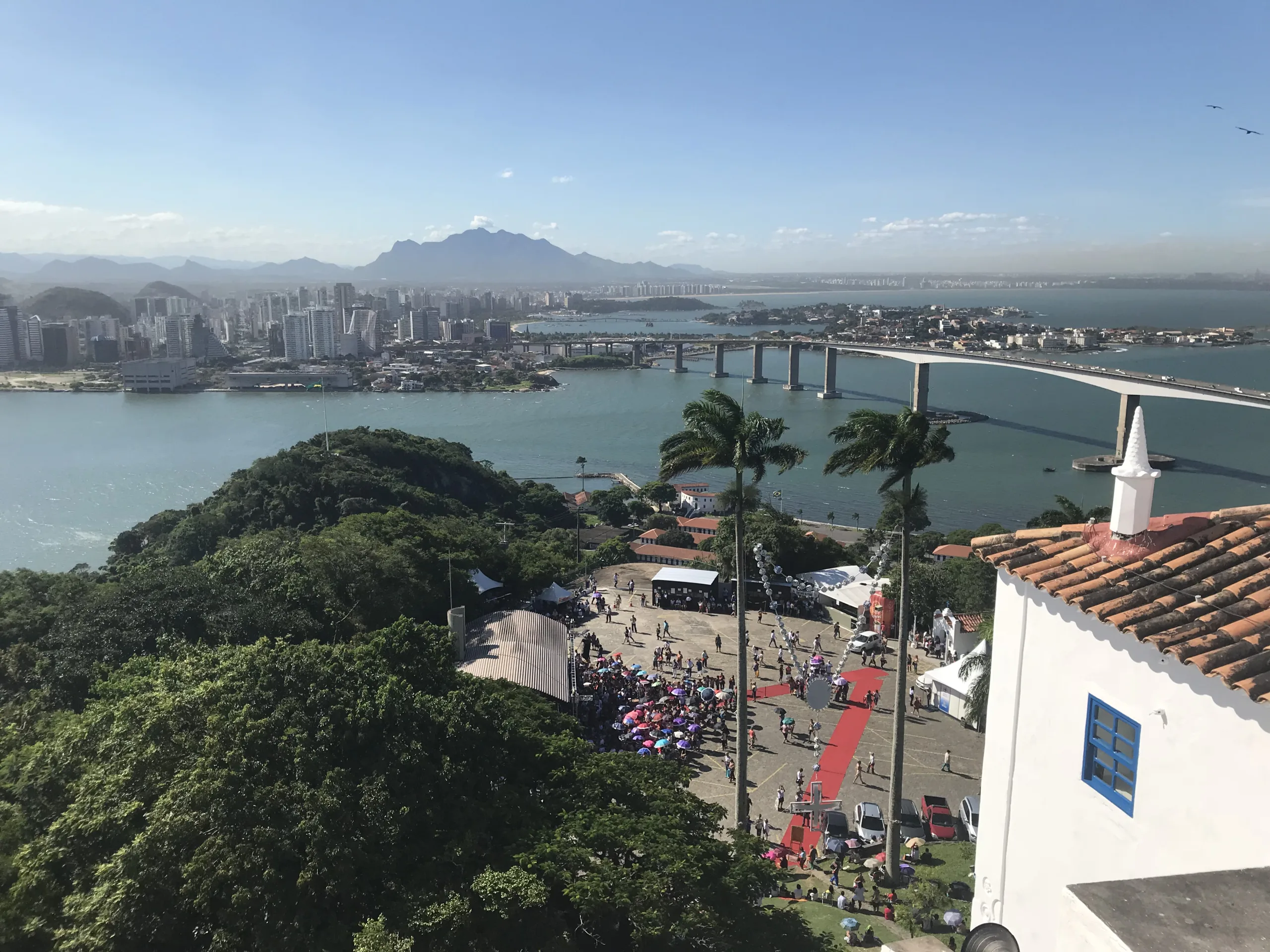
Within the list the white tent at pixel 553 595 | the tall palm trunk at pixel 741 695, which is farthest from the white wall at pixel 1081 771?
the white tent at pixel 553 595

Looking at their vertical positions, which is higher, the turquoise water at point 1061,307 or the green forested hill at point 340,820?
the turquoise water at point 1061,307

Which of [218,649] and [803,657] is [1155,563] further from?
[803,657]

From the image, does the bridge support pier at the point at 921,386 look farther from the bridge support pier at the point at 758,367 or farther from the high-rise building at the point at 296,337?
the high-rise building at the point at 296,337

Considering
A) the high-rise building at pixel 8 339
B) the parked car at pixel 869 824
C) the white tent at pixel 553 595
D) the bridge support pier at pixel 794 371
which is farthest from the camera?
the high-rise building at pixel 8 339

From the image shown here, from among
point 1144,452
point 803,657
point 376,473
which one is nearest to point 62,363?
point 376,473

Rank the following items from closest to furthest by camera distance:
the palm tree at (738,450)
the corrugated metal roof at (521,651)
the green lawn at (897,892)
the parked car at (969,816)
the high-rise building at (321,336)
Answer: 1. the green lawn at (897,892)
2. the palm tree at (738,450)
3. the parked car at (969,816)
4. the corrugated metal roof at (521,651)
5. the high-rise building at (321,336)

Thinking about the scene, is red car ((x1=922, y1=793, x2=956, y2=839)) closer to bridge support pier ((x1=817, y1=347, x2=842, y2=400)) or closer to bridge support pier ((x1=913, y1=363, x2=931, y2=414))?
bridge support pier ((x1=913, y1=363, x2=931, y2=414))
